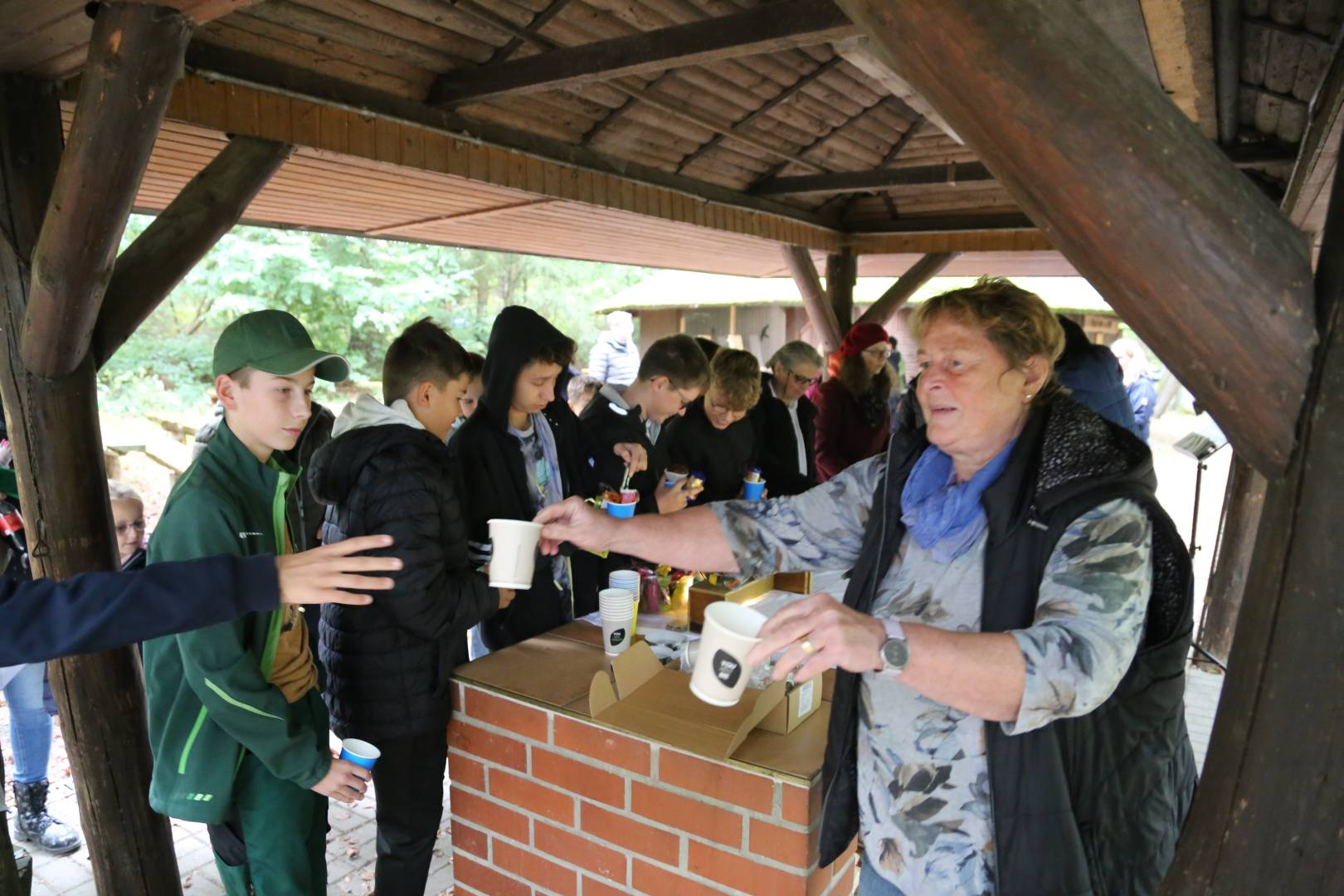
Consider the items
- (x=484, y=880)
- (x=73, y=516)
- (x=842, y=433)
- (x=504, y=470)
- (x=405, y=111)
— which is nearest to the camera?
(x=484, y=880)

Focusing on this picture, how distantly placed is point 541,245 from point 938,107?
677 centimetres

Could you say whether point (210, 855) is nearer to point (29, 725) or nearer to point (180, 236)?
point (29, 725)

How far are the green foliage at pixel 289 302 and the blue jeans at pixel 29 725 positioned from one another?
12.3 meters

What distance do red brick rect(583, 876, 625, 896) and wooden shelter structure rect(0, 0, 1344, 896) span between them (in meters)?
1.18

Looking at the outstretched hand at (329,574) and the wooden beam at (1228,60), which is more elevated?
the wooden beam at (1228,60)

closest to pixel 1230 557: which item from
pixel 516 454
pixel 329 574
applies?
pixel 516 454

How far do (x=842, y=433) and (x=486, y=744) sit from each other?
348 cm

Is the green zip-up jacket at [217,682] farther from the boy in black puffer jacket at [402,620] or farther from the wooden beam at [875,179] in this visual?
the wooden beam at [875,179]

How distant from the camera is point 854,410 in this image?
5180 millimetres

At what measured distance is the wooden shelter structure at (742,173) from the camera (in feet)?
3.39

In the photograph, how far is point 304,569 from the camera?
5.12ft

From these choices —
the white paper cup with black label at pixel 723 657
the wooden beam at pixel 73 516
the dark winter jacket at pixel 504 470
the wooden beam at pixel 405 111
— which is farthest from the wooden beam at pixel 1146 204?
the wooden beam at pixel 405 111

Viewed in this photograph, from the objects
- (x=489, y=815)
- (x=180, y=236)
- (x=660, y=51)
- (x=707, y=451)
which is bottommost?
(x=489, y=815)

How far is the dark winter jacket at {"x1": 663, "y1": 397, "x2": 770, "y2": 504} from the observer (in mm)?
4020
